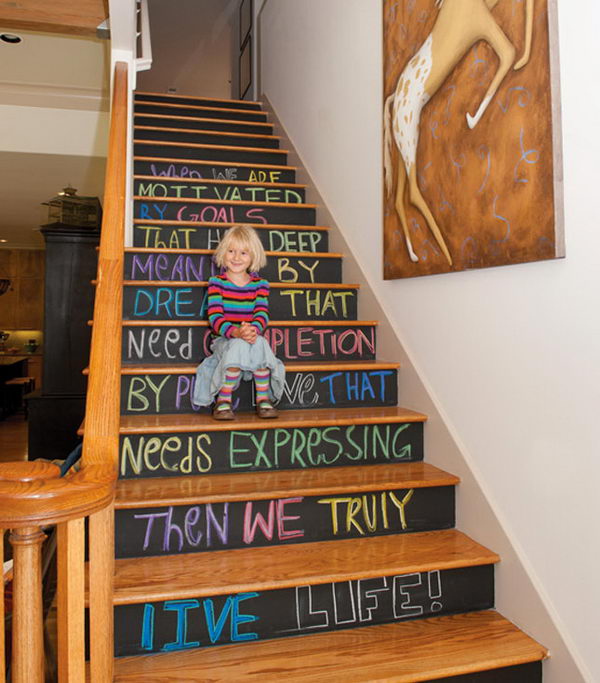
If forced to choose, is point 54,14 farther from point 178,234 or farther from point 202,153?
point 178,234

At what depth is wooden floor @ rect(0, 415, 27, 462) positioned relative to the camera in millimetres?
5266

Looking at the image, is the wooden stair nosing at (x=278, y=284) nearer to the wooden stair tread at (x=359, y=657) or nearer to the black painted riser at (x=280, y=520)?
the black painted riser at (x=280, y=520)

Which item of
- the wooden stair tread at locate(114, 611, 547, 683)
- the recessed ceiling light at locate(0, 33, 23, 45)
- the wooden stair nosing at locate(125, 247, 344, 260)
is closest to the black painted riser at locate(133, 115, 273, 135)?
the recessed ceiling light at locate(0, 33, 23, 45)

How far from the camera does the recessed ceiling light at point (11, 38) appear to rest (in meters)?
4.01

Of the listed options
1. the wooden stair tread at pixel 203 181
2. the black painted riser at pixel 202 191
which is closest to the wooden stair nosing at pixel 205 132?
the wooden stair tread at pixel 203 181

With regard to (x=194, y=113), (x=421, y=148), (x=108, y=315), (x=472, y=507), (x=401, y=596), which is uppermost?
(x=194, y=113)

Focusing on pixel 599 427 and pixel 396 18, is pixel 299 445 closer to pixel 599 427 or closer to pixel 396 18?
pixel 599 427

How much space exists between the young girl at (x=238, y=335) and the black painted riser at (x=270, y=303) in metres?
0.19

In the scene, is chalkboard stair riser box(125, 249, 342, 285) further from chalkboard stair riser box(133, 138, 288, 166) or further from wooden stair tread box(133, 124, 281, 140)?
wooden stair tread box(133, 124, 281, 140)

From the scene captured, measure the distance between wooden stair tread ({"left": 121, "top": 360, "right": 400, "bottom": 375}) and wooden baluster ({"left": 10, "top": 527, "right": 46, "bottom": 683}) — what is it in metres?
1.32

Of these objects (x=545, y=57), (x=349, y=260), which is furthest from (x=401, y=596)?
(x=349, y=260)

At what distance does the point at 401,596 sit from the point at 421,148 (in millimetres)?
1477

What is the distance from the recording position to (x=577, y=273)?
141 centimetres

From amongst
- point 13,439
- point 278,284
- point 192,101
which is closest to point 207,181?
point 278,284
